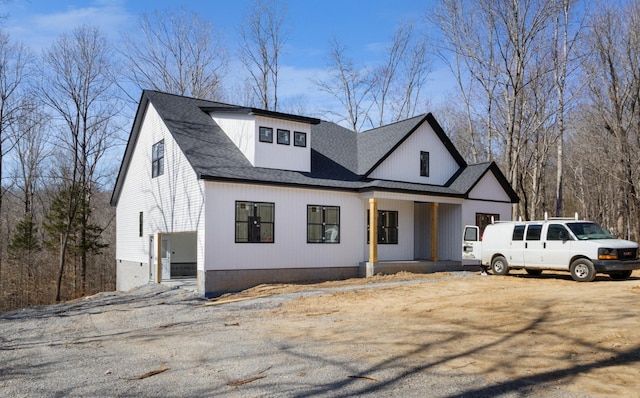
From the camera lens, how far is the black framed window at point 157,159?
2084 cm

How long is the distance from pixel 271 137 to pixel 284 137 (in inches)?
22.8

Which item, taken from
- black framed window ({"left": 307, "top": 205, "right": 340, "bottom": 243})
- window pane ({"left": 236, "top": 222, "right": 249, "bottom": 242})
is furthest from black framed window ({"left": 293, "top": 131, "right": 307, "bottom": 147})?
window pane ({"left": 236, "top": 222, "right": 249, "bottom": 242})

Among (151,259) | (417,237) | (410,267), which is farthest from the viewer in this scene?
(417,237)

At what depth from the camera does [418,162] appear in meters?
23.1

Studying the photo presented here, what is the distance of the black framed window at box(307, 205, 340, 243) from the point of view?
18797 mm


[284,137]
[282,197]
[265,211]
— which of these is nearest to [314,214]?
[282,197]

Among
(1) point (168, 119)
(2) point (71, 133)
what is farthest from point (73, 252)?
(1) point (168, 119)

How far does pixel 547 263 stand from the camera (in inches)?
643

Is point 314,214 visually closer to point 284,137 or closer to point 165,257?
point 284,137

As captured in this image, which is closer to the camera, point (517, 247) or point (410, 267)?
point (517, 247)

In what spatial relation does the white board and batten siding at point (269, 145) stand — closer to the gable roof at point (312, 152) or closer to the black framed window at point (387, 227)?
the gable roof at point (312, 152)

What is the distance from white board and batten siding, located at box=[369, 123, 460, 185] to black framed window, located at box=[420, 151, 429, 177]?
157mm

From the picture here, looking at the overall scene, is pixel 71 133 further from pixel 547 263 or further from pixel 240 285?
pixel 547 263

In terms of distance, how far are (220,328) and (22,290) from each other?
2610cm
